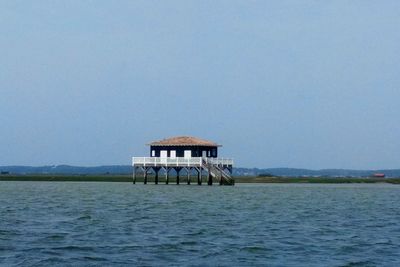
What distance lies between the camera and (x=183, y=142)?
96.8m

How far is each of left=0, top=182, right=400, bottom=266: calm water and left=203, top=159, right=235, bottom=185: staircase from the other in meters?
34.7

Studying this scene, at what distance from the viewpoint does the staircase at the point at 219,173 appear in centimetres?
9412

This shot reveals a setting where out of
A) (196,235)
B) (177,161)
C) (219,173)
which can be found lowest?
(196,235)

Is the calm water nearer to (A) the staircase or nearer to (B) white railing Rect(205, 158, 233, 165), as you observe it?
(A) the staircase

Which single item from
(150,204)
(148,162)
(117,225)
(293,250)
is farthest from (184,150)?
(293,250)

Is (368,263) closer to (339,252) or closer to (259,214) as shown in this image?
(339,252)

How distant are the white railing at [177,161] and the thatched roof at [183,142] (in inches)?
82.6

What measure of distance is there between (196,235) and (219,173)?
2248 inches

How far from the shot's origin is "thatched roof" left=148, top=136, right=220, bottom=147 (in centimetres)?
9636

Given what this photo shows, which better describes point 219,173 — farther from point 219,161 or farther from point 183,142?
point 183,142

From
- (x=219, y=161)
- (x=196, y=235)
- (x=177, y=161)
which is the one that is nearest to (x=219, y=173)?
(x=219, y=161)

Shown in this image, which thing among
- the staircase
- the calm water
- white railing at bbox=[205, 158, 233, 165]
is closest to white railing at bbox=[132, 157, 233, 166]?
white railing at bbox=[205, 158, 233, 165]

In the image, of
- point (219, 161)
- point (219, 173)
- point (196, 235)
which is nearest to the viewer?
point (196, 235)

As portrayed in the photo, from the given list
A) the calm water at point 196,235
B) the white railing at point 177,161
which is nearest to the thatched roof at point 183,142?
the white railing at point 177,161
